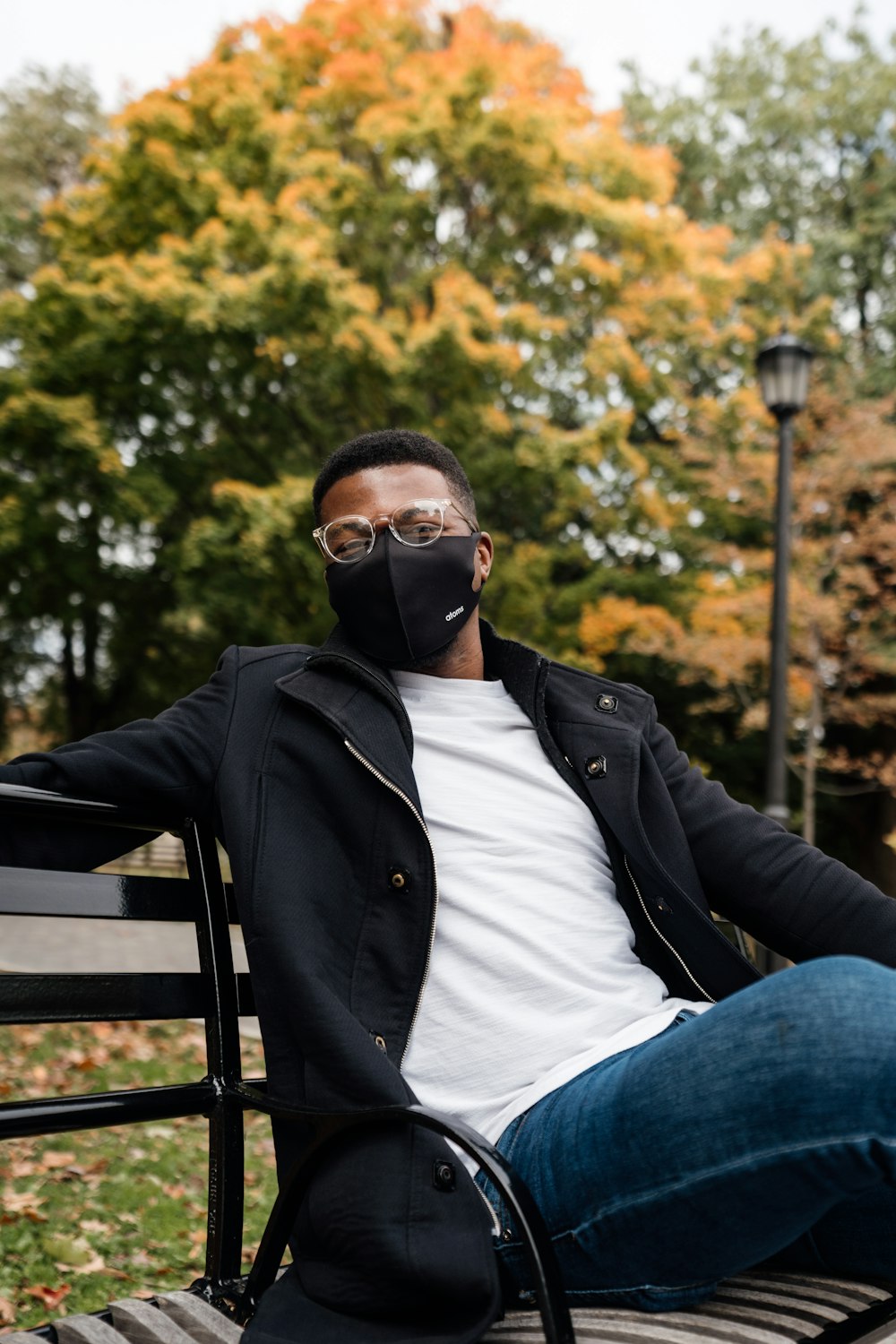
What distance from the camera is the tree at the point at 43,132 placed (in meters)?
19.3

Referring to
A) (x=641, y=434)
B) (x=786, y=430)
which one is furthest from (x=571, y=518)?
(x=786, y=430)

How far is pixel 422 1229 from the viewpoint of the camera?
1577 mm

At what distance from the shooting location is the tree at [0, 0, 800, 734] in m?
13.1

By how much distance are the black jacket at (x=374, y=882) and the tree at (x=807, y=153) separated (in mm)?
17308

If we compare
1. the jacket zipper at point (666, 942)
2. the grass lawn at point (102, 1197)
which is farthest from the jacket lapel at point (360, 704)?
the grass lawn at point (102, 1197)

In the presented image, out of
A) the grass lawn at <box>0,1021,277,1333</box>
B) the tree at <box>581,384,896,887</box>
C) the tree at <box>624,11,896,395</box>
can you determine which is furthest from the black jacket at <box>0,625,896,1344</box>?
the tree at <box>624,11,896,395</box>

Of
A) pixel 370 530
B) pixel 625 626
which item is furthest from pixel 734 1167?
pixel 625 626

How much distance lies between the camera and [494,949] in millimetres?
1956

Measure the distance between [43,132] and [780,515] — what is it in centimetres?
1601

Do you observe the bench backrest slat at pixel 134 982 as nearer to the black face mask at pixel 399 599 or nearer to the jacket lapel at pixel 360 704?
the jacket lapel at pixel 360 704

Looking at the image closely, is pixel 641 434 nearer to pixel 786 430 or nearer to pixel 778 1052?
pixel 786 430

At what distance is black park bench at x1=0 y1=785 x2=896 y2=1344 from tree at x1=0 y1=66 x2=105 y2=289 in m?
19.2

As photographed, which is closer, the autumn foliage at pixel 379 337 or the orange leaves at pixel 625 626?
the autumn foliage at pixel 379 337

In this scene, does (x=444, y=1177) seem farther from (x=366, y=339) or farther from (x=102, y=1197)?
(x=366, y=339)
